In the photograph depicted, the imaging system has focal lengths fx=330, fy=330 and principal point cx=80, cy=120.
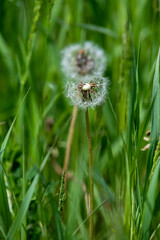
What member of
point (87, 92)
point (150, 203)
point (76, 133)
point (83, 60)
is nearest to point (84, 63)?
point (83, 60)

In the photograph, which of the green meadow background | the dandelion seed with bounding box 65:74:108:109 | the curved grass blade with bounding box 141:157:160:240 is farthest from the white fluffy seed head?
the curved grass blade with bounding box 141:157:160:240

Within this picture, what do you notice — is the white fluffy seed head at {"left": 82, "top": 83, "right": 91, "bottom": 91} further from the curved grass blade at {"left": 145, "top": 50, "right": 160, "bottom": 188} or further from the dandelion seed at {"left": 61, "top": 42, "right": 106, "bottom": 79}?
the dandelion seed at {"left": 61, "top": 42, "right": 106, "bottom": 79}

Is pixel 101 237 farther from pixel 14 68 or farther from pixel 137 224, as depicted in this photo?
pixel 14 68

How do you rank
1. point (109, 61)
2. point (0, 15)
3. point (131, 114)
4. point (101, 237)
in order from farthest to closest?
point (109, 61), point (0, 15), point (101, 237), point (131, 114)

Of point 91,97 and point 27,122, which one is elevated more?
point 27,122

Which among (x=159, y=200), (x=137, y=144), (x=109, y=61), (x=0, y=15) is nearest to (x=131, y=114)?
(x=137, y=144)

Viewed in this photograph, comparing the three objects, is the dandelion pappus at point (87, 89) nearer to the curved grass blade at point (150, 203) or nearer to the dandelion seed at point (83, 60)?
the curved grass blade at point (150, 203)

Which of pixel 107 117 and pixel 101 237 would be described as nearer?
pixel 101 237

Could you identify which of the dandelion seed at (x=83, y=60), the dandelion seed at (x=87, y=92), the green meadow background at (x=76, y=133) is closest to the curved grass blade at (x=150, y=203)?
the green meadow background at (x=76, y=133)
